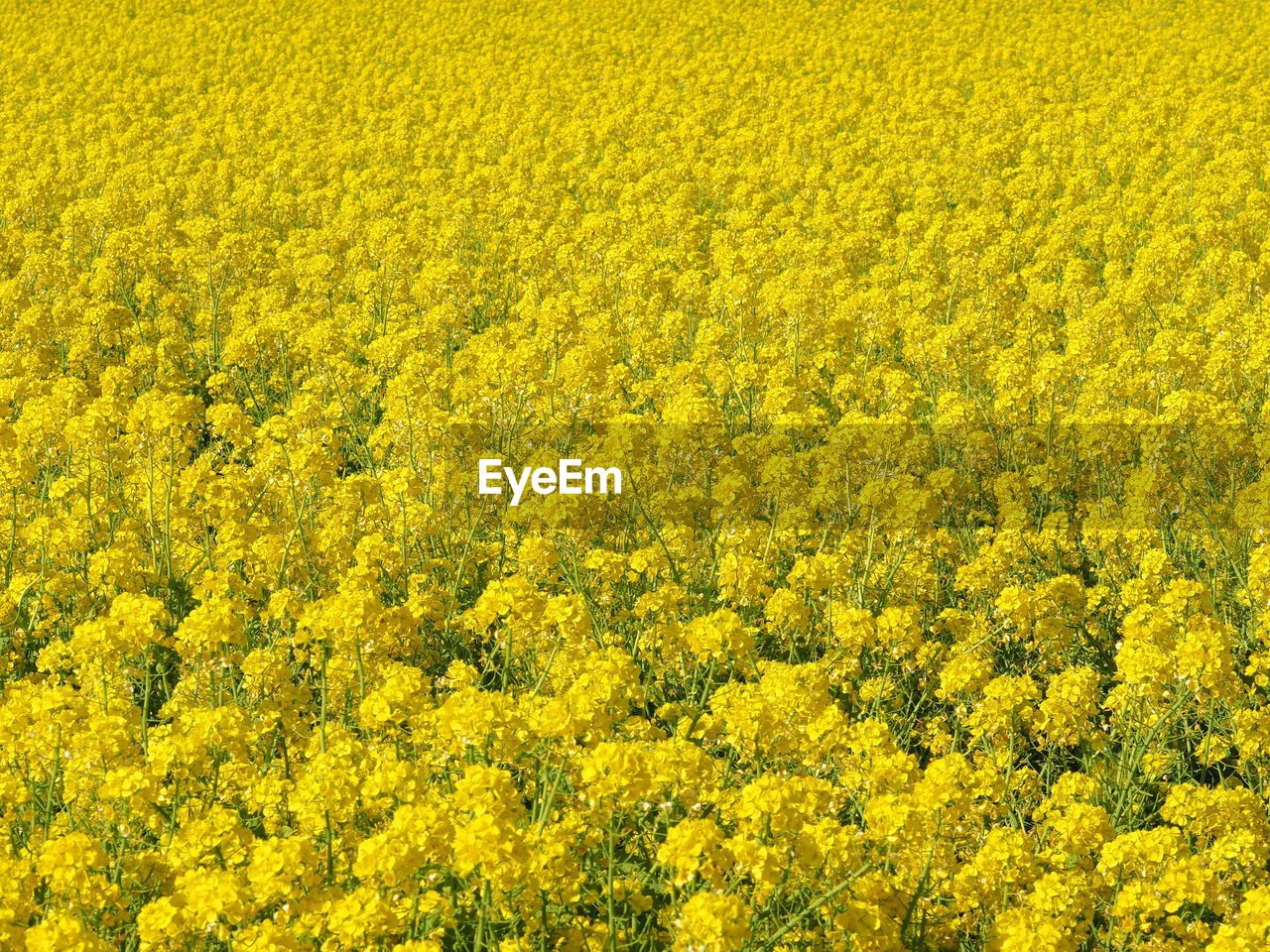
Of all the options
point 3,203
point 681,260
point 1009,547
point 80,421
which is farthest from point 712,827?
point 3,203

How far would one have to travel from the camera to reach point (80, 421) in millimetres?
5680

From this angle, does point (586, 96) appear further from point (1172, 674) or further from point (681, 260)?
Answer: point (1172, 674)

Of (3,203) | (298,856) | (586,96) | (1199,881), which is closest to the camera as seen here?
(298,856)

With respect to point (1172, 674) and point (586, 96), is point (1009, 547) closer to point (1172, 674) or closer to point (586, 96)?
point (1172, 674)

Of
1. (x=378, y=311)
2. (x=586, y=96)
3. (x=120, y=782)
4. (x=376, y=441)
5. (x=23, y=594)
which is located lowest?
(x=120, y=782)

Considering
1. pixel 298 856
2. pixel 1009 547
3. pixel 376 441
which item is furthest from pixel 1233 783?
pixel 376 441

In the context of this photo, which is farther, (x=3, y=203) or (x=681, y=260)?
(x=3, y=203)

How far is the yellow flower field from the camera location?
11.3 feet

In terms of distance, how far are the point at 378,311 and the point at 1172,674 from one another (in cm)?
642

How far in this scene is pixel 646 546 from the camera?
19.3 feet

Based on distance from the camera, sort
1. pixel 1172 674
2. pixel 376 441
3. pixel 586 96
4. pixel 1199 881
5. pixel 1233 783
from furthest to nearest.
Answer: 1. pixel 586 96
2. pixel 376 441
3. pixel 1233 783
4. pixel 1172 674
5. pixel 1199 881

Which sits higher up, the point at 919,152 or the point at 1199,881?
the point at 919,152

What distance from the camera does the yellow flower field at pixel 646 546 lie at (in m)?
3.44

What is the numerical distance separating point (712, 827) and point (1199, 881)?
1.33 metres
